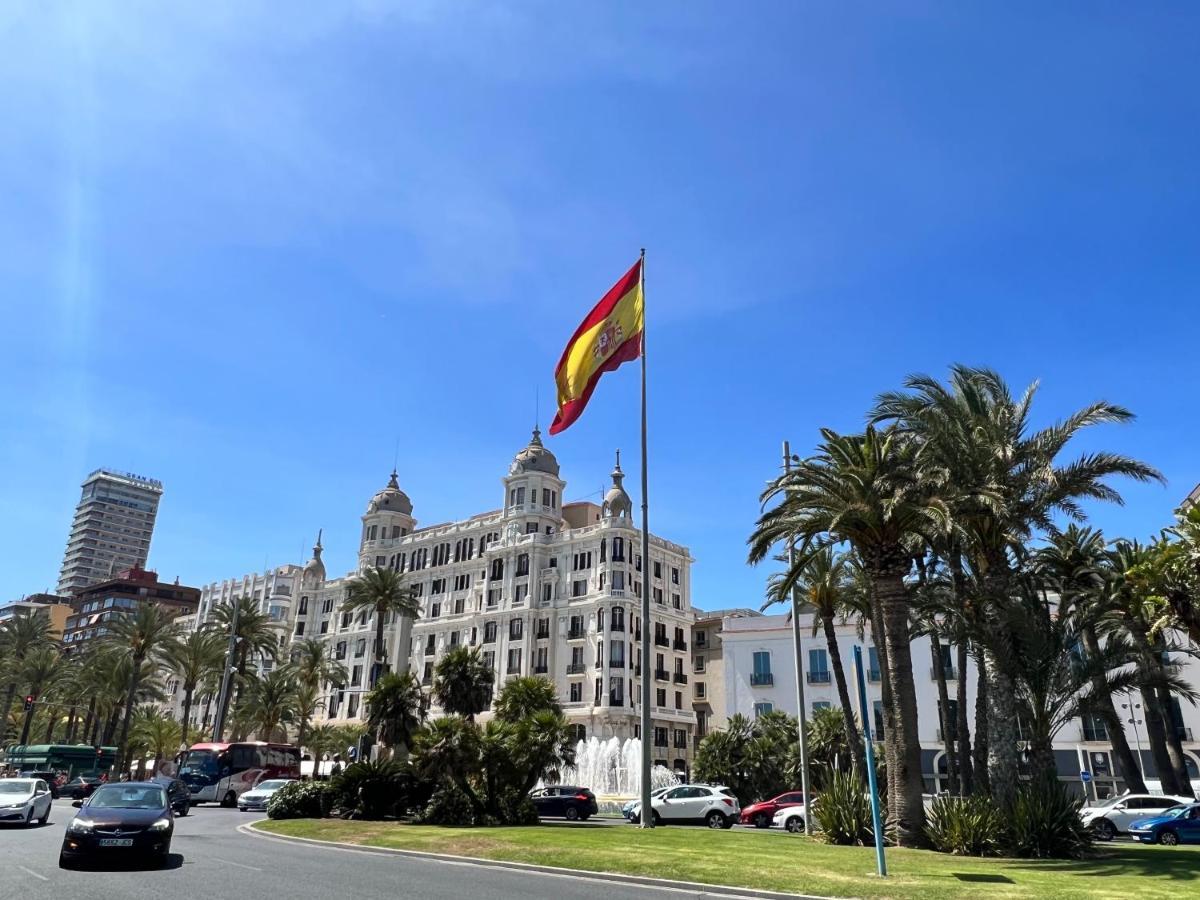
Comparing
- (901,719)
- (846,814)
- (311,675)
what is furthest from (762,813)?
(311,675)

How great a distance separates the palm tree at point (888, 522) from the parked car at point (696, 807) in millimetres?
11302

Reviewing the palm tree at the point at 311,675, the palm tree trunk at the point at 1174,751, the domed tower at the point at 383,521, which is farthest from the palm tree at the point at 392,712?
the domed tower at the point at 383,521

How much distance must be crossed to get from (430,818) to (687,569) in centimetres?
5702

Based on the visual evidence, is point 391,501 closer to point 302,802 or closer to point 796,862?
point 302,802

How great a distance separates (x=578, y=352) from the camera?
89.7 feet

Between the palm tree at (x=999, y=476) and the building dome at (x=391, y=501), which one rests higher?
the building dome at (x=391, y=501)

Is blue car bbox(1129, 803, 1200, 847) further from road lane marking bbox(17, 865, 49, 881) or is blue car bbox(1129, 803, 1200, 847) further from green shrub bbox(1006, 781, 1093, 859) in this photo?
road lane marking bbox(17, 865, 49, 881)

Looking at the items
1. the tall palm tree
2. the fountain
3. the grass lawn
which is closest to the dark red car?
the grass lawn

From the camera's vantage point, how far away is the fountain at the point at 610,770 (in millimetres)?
59156

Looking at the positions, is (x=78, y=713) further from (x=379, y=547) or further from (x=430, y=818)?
(x=430, y=818)

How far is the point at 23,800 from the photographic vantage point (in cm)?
2312

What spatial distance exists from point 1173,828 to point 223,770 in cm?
4223

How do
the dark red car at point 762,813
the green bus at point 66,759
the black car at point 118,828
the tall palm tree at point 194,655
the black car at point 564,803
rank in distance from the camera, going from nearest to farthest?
the black car at point 118,828
the black car at point 564,803
the dark red car at point 762,813
the green bus at point 66,759
the tall palm tree at point 194,655

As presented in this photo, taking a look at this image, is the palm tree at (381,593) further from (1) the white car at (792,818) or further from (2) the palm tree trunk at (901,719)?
(2) the palm tree trunk at (901,719)
